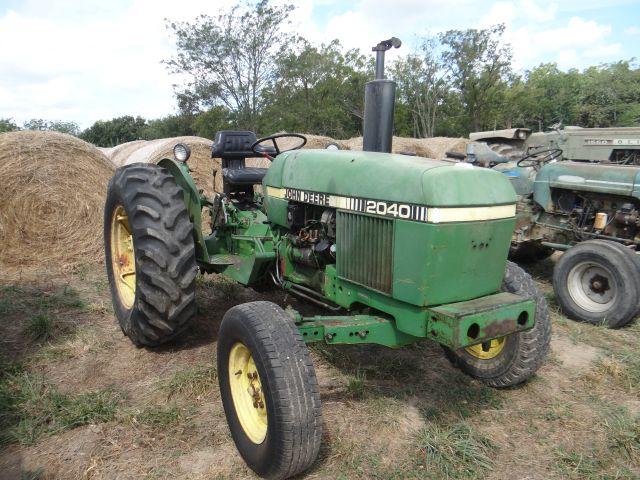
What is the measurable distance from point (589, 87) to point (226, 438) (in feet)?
109

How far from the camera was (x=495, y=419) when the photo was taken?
9.81 ft

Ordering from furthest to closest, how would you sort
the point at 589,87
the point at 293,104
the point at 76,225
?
the point at 589,87 < the point at 293,104 < the point at 76,225

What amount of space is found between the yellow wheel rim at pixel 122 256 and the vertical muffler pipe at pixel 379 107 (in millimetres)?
2118

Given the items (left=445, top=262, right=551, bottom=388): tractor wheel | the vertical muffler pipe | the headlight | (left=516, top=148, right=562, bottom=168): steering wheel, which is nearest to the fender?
the headlight

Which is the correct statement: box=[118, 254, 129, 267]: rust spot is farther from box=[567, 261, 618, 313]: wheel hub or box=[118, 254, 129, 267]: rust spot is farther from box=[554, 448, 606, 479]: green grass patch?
box=[567, 261, 618, 313]: wheel hub

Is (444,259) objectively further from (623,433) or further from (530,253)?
(530,253)

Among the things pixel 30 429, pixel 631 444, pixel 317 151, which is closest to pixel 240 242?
pixel 317 151

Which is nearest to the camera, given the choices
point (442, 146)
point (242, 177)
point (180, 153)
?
point (180, 153)

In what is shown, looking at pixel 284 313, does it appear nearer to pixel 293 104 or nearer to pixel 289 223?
pixel 289 223

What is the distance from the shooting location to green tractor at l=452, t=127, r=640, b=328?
15.2ft

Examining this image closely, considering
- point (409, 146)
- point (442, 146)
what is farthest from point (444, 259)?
point (442, 146)

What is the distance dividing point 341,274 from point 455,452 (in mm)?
1096

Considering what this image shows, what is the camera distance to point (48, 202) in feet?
20.3

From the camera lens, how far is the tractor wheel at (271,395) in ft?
7.48
